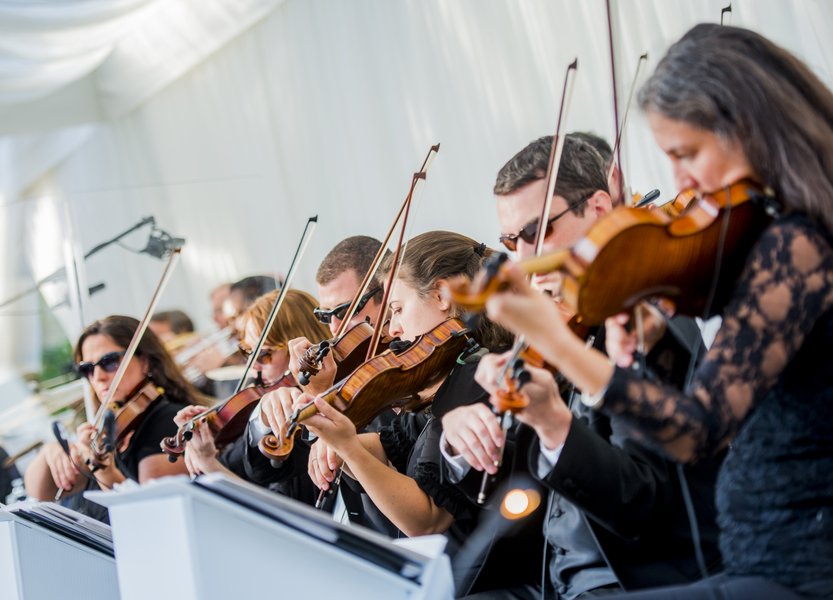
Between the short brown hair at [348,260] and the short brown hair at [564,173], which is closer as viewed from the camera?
the short brown hair at [564,173]

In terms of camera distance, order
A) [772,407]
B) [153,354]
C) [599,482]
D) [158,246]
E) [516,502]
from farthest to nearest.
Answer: [158,246] → [153,354] → [516,502] → [599,482] → [772,407]

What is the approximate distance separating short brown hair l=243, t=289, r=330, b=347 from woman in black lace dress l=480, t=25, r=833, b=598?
2009 mm

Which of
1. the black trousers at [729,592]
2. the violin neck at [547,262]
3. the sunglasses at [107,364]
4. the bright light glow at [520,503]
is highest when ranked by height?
the violin neck at [547,262]

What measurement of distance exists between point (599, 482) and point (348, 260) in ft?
5.28

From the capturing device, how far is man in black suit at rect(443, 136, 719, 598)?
161cm

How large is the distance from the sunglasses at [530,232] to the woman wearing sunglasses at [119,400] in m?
1.51

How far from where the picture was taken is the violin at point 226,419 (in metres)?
2.89

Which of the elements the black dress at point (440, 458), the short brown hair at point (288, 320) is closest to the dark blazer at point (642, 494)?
the black dress at point (440, 458)

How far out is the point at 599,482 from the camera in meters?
1.63


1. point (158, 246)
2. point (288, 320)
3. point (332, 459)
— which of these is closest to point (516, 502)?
point (332, 459)

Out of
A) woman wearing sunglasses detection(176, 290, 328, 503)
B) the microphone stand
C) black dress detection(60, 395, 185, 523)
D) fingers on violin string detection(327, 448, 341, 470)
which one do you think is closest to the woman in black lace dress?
fingers on violin string detection(327, 448, 341, 470)

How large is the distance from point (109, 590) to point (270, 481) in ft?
2.17

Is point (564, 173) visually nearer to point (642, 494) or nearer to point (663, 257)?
point (642, 494)

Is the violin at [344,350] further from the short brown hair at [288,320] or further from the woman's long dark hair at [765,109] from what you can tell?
the woman's long dark hair at [765,109]
